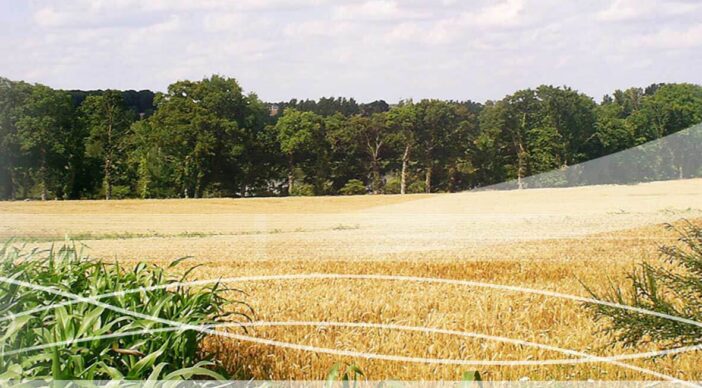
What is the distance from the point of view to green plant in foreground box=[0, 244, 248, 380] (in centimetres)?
174

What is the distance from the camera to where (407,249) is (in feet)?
9.96

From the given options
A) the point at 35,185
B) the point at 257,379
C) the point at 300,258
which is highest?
the point at 35,185

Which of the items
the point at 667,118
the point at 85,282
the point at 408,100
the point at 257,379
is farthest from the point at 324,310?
the point at 667,118

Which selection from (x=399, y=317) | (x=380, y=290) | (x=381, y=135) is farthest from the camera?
(x=381, y=135)

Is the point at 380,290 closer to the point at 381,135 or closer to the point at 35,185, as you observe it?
the point at 381,135

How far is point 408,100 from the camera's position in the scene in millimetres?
3061

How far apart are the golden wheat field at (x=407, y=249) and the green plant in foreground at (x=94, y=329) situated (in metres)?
0.34

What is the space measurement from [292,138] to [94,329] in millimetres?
1214

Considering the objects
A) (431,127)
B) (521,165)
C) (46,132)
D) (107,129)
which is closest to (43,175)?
(46,132)

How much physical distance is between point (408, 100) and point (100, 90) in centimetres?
100

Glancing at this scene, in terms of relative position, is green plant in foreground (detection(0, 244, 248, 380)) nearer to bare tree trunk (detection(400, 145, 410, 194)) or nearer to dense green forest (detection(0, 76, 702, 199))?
dense green forest (detection(0, 76, 702, 199))

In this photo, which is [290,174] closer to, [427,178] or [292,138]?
[292,138]

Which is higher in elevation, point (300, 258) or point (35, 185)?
point (35, 185)
